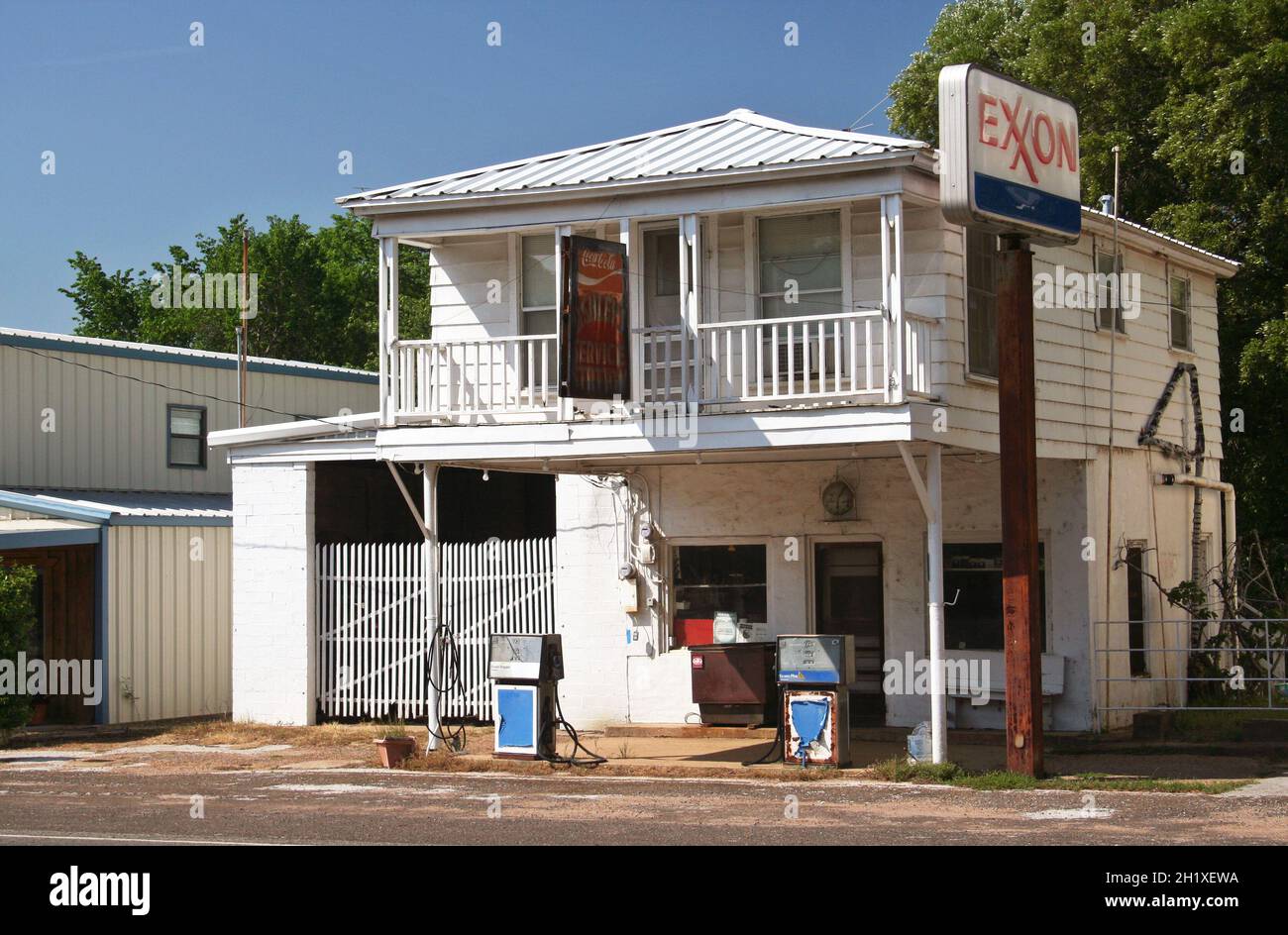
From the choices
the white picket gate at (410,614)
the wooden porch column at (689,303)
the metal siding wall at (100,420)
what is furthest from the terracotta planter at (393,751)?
the metal siding wall at (100,420)

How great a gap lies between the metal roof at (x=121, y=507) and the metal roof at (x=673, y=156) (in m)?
6.31

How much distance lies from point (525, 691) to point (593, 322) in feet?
12.6

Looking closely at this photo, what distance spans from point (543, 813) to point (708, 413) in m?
4.78

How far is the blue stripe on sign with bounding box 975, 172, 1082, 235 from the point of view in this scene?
48.3 feet


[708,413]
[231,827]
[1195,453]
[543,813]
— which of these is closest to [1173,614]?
[1195,453]

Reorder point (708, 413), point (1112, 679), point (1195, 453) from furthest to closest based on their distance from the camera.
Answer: point (1195, 453) < point (1112, 679) < point (708, 413)

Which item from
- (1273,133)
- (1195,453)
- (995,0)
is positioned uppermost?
(995,0)

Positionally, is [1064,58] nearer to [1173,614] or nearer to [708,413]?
[1173,614]

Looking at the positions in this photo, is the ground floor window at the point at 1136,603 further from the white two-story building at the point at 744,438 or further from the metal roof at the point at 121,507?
the metal roof at the point at 121,507

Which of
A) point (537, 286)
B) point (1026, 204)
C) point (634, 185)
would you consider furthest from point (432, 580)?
point (1026, 204)

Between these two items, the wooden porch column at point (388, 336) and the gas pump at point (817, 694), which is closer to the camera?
the gas pump at point (817, 694)

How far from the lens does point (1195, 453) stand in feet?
72.7

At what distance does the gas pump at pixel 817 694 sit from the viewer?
15.9 metres

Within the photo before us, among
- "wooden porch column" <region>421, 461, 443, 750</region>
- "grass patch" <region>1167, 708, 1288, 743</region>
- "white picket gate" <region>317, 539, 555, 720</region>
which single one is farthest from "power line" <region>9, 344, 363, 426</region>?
"grass patch" <region>1167, 708, 1288, 743</region>
